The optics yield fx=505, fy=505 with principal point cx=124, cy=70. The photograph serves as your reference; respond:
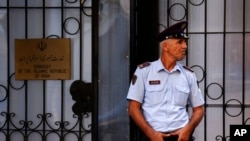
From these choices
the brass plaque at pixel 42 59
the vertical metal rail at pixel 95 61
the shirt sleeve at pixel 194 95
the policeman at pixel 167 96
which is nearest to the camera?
the policeman at pixel 167 96

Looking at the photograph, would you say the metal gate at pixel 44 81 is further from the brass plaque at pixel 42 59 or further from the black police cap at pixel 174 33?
the black police cap at pixel 174 33

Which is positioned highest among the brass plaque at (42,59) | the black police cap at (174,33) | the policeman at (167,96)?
the black police cap at (174,33)

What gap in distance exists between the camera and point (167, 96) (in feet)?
12.7

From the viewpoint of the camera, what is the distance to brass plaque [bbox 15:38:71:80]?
5.38 meters

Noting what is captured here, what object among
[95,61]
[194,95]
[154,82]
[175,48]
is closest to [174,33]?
[175,48]

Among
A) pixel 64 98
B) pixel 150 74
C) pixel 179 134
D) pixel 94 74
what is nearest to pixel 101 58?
pixel 94 74

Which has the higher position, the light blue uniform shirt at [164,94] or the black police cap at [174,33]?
the black police cap at [174,33]

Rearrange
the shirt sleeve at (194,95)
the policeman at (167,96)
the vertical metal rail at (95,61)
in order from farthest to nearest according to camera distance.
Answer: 1. the vertical metal rail at (95,61)
2. the shirt sleeve at (194,95)
3. the policeman at (167,96)

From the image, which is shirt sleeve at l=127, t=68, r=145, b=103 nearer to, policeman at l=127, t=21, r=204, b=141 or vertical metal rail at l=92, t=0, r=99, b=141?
policeman at l=127, t=21, r=204, b=141

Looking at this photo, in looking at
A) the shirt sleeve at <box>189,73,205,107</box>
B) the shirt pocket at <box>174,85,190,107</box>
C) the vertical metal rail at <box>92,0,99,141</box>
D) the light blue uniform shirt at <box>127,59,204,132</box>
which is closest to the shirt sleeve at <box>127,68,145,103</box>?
the light blue uniform shirt at <box>127,59,204,132</box>

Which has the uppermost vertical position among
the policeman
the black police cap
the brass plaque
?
the black police cap

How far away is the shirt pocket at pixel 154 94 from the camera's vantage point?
3869 mm

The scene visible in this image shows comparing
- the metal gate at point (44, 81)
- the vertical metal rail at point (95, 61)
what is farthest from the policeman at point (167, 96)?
the metal gate at point (44, 81)

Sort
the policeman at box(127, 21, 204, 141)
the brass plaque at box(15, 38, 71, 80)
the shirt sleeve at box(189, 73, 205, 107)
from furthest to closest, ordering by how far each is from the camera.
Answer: the brass plaque at box(15, 38, 71, 80)
the shirt sleeve at box(189, 73, 205, 107)
the policeman at box(127, 21, 204, 141)
